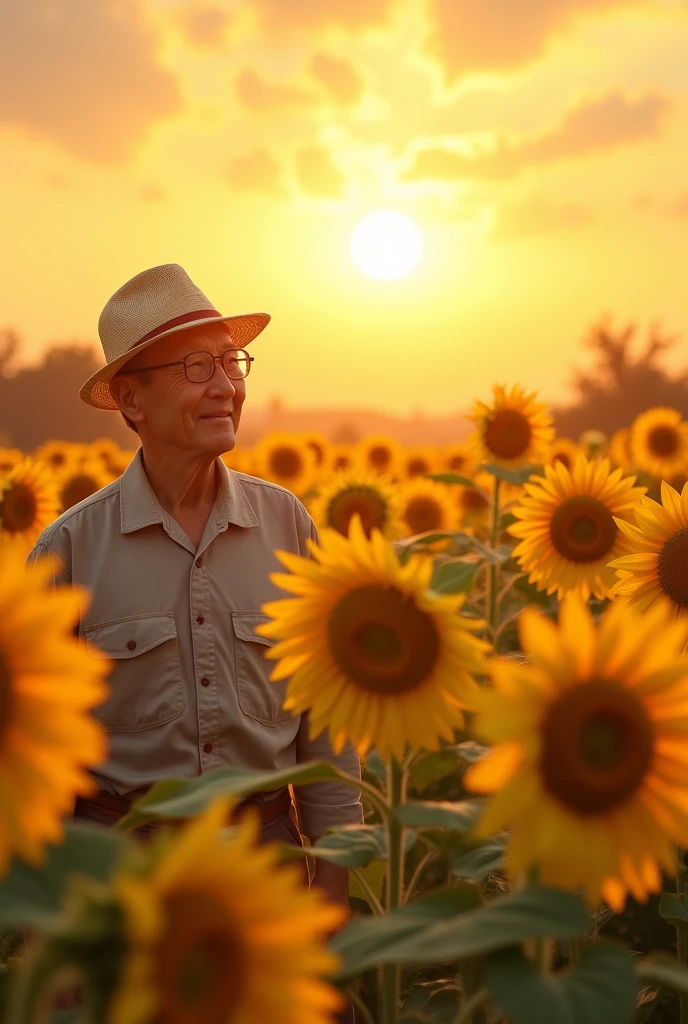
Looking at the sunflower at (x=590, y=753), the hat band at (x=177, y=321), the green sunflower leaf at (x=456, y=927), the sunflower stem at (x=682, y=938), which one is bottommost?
the sunflower stem at (x=682, y=938)

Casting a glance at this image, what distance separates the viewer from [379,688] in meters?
1.82

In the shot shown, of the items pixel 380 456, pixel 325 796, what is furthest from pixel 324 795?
pixel 380 456

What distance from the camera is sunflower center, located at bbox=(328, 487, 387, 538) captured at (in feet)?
21.1

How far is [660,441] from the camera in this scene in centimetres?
1043

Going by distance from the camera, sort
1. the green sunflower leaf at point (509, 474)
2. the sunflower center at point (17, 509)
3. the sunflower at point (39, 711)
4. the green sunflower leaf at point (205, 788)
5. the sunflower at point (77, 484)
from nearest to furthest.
Result: 1. the sunflower at point (39, 711)
2. the green sunflower leaf at point (205, 788)
3. the green sunflower leaf at point (509, 474)
4. the sunflower center at point (17, 509)
5. the sunflower at point (77, 484)

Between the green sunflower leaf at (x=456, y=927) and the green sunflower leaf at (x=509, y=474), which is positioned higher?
the green sunflower leaf at (x=509, y=474)

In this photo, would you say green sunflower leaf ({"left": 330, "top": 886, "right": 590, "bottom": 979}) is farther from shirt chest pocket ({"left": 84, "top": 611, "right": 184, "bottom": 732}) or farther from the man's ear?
the man's ear

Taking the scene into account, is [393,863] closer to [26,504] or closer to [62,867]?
[62,867]

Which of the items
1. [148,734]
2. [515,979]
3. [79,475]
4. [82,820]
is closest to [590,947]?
[515,979]

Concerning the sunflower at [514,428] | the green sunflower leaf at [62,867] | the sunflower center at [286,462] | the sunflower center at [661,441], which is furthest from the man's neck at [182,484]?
the sunflower center at [661,441]

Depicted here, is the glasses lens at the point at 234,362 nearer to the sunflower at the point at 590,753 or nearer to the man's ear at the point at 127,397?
the man's ear at the point at 127,397

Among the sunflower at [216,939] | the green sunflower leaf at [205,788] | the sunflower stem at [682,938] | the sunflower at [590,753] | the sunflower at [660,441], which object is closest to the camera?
the sunflower at [216,939]

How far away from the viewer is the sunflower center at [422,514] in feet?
26.7

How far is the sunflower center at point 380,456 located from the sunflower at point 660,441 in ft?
7.38
